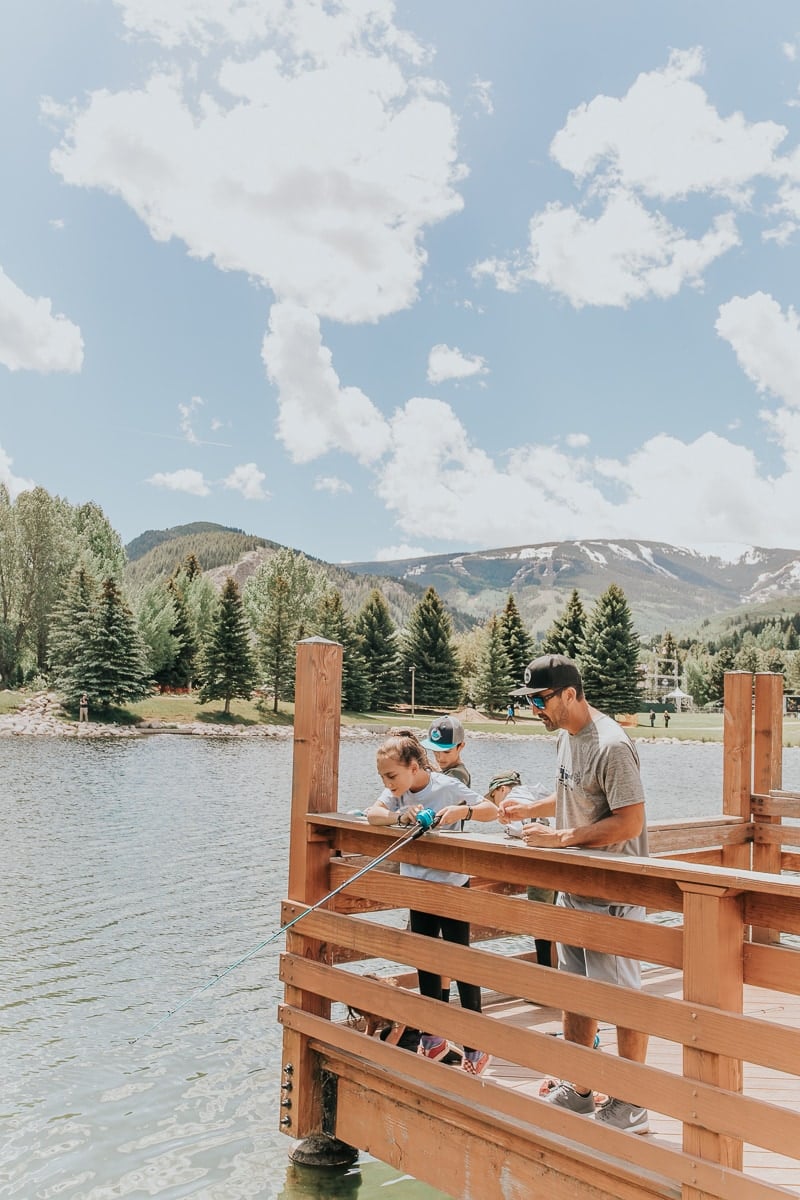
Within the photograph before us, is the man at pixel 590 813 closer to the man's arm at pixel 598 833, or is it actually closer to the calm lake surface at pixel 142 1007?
the man's arm at pixel 598 833

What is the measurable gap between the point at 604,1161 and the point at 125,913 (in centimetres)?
906

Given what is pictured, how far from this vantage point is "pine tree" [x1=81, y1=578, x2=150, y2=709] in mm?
48188

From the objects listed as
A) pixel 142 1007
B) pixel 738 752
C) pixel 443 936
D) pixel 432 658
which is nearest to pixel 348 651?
pixel 432 658

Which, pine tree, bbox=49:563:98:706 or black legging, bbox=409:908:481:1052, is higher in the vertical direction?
pine tree, bbox=49:563:98:706

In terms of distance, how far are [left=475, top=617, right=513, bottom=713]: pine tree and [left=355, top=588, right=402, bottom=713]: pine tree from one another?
6.07 metres

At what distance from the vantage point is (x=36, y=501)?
184ft

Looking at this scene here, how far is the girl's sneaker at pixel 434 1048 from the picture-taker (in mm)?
4242

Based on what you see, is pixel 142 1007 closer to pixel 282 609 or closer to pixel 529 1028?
pixel 529 1028

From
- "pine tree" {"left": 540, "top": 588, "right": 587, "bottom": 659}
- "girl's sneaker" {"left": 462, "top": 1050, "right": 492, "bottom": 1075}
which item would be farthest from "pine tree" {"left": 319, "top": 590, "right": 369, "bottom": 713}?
"girl's sneaker" {"left": 462, "top": 1050, "right": 492, "bottom": 1075}

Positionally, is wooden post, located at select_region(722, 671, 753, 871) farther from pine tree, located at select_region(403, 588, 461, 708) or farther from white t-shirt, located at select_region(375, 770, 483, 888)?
pine tree, located at select_region(403, 588, 461, 708)

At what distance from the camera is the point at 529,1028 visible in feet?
13.5

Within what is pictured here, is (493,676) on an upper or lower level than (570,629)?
lower

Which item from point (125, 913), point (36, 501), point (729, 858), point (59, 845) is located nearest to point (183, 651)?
point (36, 501)

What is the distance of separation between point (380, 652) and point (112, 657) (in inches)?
897
